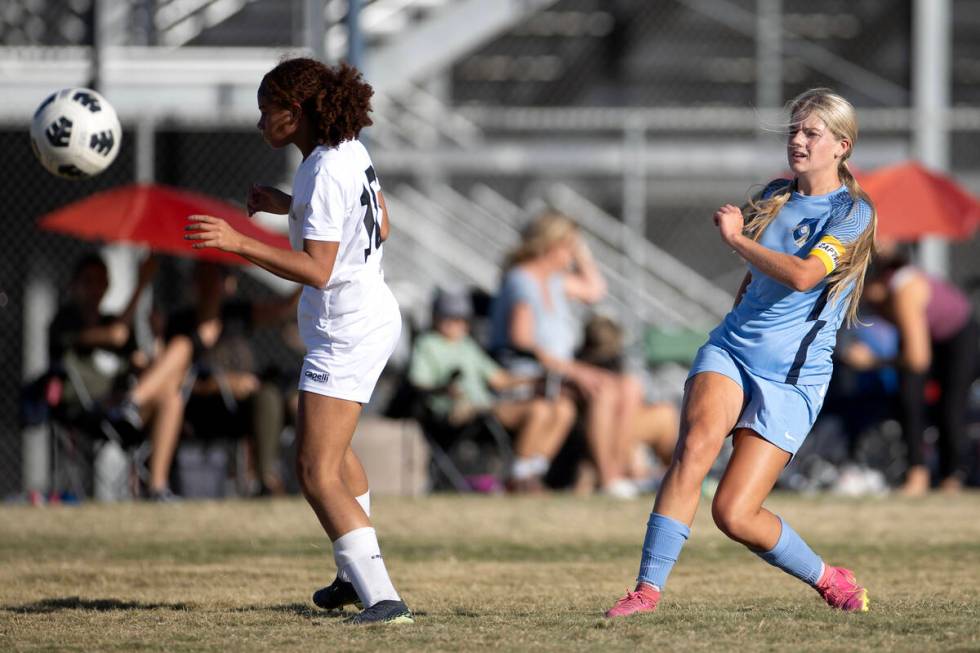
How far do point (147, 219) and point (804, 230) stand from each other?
652 cm

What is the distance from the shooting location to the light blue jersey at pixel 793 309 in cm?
580

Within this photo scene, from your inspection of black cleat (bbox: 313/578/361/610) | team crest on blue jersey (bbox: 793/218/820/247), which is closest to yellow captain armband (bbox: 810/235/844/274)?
team crest on blue jersey (bbox: 793/218/820/247)

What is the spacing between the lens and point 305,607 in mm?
6406

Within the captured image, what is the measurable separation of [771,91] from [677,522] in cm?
1396

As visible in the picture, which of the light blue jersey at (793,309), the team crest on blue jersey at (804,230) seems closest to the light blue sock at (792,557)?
the light blue jersey at (793,309)

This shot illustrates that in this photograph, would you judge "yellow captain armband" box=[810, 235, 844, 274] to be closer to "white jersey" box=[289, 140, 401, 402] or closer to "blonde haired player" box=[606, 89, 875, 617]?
"blonde haired player" box=[606, 89, 875, 617]

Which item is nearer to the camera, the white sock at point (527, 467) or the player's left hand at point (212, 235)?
the player's left hand at point (212, 235)

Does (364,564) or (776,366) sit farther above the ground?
(776,366)

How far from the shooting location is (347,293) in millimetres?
5793

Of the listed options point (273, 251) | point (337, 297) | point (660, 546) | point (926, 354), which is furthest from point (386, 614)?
point (926, 354)

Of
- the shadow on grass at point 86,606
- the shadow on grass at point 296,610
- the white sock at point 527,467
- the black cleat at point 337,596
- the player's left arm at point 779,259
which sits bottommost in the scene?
the shadow on grass at point 296,610

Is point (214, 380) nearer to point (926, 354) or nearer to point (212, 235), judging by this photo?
point (926, 354)

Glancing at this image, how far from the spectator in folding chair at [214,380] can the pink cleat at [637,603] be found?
6.02 meters

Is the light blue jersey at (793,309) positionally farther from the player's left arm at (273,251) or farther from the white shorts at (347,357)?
the player's left arm at (273,251)
